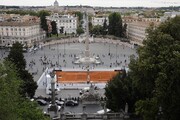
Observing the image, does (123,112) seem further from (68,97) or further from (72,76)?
(72,76)

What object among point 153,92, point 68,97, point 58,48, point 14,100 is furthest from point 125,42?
point 14,100

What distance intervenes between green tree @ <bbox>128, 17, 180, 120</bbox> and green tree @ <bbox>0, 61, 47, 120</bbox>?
19.6ft

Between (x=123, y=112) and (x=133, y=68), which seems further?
(x=123, y=112)

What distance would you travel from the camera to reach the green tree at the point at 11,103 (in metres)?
15.5

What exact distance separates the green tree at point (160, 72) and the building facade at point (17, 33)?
50995 millimetres

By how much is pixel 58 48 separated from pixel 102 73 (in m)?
25.0

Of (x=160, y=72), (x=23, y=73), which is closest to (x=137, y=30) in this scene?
(x=23, y=73)

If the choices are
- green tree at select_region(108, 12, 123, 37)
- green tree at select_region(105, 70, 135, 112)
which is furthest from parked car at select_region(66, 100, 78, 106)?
green tree at select_region(108, 12, 123, 37)

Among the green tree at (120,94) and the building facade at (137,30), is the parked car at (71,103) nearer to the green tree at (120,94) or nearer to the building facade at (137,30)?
the green tree at (120,94)

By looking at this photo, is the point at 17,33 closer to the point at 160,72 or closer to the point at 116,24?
the point at 116,24

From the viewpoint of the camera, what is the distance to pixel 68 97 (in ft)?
112

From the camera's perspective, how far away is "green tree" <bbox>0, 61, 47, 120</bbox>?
1554 centimetres

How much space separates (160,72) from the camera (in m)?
19.6

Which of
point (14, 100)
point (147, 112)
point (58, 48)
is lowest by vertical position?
point (58, 48)
